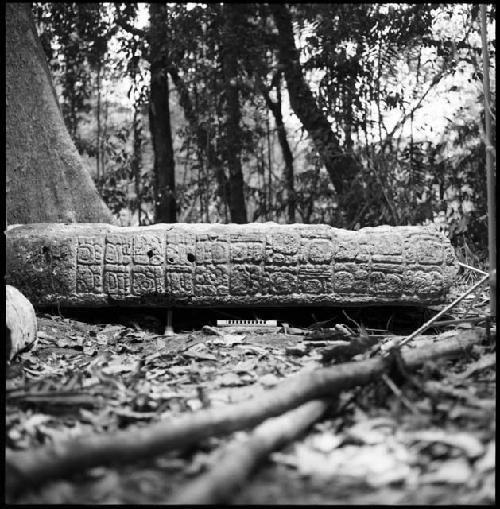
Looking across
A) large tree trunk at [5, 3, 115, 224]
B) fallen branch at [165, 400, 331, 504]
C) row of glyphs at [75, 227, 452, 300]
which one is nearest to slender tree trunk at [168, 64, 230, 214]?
large tree trunk at [5, 3, 115, 224]

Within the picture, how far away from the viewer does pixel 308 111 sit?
6785 mm

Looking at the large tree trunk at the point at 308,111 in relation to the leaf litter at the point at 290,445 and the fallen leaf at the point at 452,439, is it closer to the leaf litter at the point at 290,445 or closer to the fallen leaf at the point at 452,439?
the leaf litter at the point at 290,445

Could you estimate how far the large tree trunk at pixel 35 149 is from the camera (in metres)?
4.59

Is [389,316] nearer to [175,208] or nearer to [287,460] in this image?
[287,460]

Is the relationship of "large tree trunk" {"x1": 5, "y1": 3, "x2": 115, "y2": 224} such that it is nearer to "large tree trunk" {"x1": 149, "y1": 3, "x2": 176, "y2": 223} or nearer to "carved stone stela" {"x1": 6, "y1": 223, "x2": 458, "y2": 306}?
"carved stone stela" {"x1": 6, "y1": 223, "x2": 458, "y2": 306}

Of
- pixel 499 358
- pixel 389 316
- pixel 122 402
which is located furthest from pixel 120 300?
pixel 499 358

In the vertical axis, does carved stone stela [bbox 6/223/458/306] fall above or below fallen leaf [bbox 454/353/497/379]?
above

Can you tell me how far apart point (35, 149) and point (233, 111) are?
2.87m

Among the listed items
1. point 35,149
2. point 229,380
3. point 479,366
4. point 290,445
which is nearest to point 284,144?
point 35,149

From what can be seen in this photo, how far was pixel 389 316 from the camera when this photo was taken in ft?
14.0

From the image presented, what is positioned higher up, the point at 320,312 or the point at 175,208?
the point at 175,208

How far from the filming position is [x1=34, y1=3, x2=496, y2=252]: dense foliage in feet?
21.0

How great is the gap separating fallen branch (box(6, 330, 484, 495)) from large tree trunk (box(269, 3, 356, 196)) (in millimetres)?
4799

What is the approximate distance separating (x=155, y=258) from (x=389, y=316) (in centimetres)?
140
